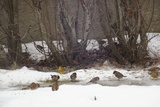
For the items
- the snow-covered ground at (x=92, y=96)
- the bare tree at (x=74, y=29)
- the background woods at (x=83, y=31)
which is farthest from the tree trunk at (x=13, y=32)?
the snow-covered ground at (x=92, y=96)

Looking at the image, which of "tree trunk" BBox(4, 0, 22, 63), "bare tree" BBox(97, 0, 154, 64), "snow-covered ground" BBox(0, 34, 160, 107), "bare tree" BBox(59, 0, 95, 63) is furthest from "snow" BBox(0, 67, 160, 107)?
"tree trunk" BBox(4, 0, 22, 63)

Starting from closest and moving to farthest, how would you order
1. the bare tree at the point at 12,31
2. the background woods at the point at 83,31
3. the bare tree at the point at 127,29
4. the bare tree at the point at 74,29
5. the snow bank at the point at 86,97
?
the snow bank at the point at 86,97
the bare tree at the point at 127,29
the background woods at the point at 83,31
the bare tree at the point at 74,29
the bare tree at the point at 12,31

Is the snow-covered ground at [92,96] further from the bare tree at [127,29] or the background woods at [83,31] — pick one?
the background woods at [83,31]

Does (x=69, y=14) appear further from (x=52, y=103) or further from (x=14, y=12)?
(x=52, y=103)

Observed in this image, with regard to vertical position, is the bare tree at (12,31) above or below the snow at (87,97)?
above

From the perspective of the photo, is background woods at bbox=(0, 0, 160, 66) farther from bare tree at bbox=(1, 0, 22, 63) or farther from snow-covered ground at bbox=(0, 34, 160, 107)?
snow-covered ground at bbox=(0, 34, 160, 107)

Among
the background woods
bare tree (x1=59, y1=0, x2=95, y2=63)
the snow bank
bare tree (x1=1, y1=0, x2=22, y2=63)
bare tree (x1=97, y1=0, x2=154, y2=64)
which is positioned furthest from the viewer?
bare tree (x1=1, y1=0, x2=22, y2=63)

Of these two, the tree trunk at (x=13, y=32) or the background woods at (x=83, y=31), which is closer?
the background woods at (x=83, y=31)

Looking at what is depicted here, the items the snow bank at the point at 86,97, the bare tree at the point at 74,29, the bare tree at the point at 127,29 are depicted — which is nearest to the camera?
the snow bank at the point at 86,97

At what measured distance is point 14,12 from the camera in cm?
1144

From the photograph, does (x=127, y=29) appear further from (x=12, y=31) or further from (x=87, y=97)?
(x=87, y=97)

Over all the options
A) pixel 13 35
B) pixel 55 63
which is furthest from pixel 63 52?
pixel 13 35

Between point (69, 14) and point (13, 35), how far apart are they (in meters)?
2.72

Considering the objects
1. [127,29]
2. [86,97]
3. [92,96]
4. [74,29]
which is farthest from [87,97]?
[74,29]
